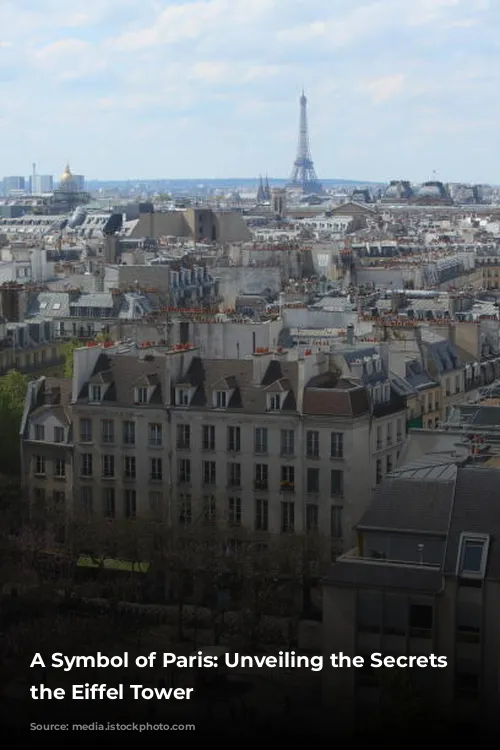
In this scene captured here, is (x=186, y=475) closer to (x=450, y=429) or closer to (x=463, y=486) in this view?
(x=450, y=429)

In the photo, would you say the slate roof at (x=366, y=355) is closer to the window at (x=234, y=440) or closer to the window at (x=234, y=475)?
the window at (x=234, y=440)

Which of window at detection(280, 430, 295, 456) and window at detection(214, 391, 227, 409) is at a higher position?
window at detection(214, 391, 227, 409)

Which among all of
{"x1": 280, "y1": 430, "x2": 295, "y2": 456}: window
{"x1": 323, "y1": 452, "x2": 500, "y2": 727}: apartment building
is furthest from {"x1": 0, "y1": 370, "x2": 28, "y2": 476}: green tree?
{"x1": 323, "y1": 452, "x2": 500, "y2": 727}: apartment building


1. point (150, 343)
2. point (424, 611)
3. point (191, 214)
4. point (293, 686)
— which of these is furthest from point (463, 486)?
point (191, 214)

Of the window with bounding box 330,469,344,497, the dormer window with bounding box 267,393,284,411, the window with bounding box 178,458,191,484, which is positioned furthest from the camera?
the window with bounding box 178,458,191,484

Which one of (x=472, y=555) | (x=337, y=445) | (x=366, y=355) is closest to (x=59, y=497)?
(x=337, y=445)

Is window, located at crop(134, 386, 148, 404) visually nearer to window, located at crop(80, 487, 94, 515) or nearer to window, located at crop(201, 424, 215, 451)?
window, located at crop(201, 424, 215, 451)
